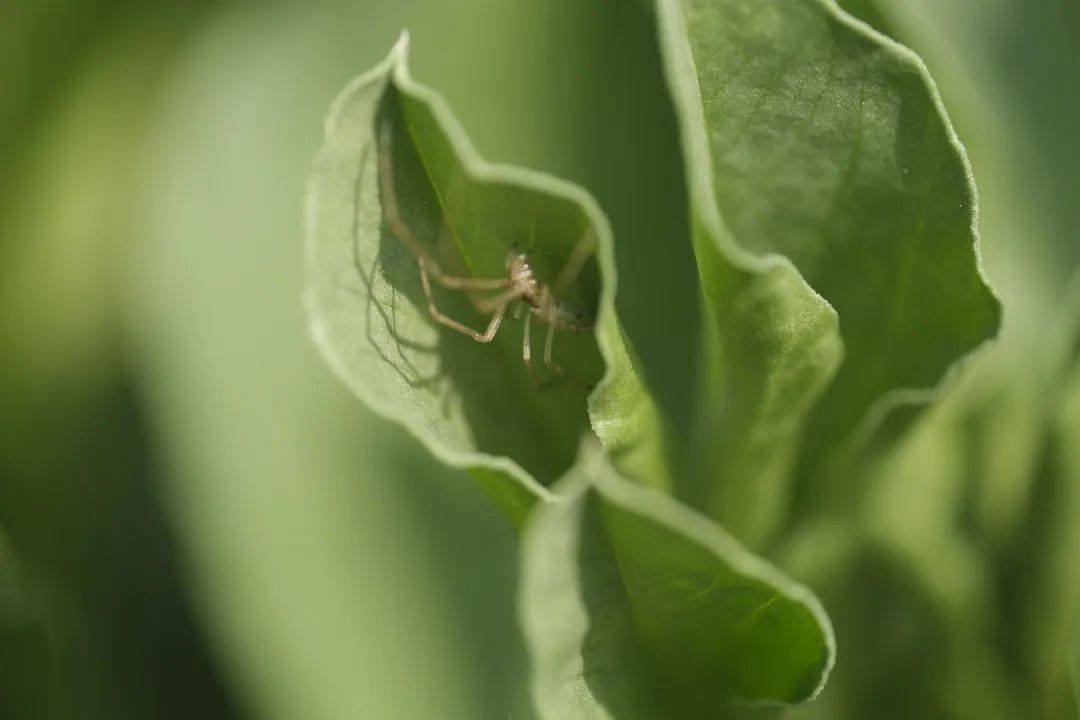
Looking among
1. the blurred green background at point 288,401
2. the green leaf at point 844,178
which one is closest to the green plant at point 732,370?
the green leaf at point 844,178

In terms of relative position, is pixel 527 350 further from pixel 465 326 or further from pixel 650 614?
pixel 650 614

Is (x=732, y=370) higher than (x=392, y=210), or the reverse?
(x=392, y=210)

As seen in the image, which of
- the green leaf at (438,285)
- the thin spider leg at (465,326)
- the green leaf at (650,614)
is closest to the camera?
the green leaf at (650,614)

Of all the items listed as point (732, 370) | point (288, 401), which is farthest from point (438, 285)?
point (288, 401)

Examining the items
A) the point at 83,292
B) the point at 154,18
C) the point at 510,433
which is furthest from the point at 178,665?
the point at 154,18

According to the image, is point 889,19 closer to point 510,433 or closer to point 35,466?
point 510,433

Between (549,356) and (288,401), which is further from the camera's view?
(288,401)

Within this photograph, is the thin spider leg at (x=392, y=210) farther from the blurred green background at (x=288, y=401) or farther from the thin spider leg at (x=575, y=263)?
the blurred green background at (x=288, y=401)

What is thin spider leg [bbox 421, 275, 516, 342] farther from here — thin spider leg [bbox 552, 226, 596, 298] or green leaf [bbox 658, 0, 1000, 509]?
green leaf [bbox 658, 0, 1000, 509]
